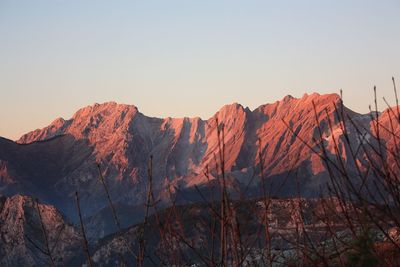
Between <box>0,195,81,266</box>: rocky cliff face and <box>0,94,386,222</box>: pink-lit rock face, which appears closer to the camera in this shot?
<box>0,195,81,266</box>: rocky cliff face

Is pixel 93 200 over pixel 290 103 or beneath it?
beneath

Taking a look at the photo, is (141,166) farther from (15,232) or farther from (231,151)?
Answer: (15,232)

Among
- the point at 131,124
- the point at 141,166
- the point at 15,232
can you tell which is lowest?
the point at 15,232

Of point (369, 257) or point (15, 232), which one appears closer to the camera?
point (369, 257)

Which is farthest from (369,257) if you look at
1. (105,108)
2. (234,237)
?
(105,108)

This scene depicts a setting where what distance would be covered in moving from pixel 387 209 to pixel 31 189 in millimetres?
171353

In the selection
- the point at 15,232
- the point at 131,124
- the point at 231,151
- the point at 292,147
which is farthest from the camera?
the point at 131,124

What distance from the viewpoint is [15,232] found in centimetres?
7156

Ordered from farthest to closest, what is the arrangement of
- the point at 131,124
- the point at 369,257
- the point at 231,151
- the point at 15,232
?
the point at 131,124, the point at 231,151, the point at 15,232, the point at 369,257

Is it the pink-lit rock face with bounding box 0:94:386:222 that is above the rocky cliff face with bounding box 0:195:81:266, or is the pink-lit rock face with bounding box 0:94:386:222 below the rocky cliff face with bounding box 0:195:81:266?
above

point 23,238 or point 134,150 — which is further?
point 134,150

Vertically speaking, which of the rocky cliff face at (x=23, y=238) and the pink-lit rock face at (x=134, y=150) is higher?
the pink-lit rock face at (x=134, y=150)

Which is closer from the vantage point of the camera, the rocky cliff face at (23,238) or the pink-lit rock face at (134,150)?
the rocky cliff face at (23,238)

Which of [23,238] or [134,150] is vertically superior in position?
[134,150]
